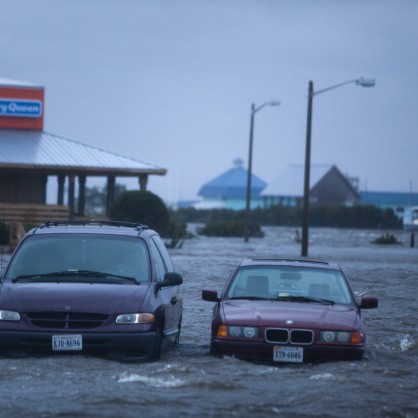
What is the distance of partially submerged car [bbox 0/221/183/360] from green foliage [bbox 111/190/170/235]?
28242 millimetres

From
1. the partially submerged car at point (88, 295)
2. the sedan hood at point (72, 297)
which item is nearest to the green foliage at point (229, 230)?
the partially submerged car at point (88, 295)

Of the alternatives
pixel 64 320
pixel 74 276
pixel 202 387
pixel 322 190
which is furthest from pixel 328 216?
pixel 202 387

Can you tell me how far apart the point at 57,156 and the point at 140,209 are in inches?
149

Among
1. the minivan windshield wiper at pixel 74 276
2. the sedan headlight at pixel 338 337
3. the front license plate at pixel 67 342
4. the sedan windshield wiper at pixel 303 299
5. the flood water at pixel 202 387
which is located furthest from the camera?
the sedan windshield wiper at pixel 303 299

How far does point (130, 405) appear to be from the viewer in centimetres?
914

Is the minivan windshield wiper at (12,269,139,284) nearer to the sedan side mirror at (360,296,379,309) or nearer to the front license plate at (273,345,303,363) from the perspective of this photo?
the front license plate at (273,345,303,363)

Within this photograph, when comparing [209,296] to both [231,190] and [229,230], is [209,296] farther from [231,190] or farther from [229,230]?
[231,190]

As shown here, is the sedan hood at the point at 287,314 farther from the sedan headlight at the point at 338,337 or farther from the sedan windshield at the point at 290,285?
the sedan windshield at the point at 290,285

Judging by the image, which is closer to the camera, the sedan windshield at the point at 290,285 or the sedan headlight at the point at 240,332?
the sedan headlight at the point at 240,332

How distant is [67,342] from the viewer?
37.8ft

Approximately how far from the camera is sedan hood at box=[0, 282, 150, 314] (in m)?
11.6

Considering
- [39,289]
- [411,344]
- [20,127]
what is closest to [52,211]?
[20,127]

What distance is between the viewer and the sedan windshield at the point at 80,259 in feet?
41.1

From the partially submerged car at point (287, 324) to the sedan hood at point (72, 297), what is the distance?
1068 millimetres
